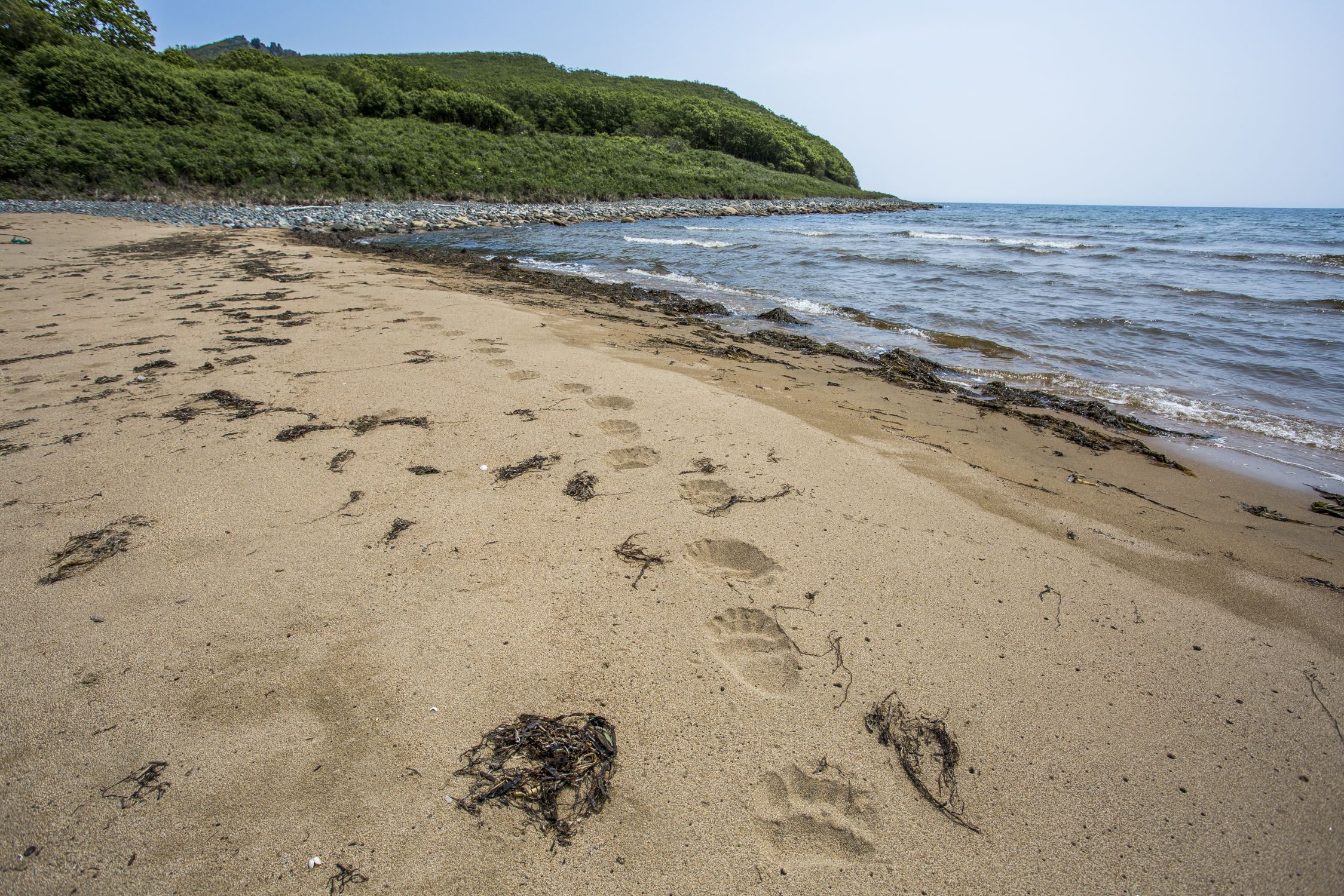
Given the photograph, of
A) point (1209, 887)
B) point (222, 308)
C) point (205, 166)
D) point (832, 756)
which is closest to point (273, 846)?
point (832, 756)

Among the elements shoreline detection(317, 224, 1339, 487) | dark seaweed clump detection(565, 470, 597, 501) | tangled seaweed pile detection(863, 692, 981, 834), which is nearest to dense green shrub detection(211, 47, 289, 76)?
shoreline detection(317, 224, 1339, 487)

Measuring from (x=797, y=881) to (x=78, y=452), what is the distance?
3.78 m

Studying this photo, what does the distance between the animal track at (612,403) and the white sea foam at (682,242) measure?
12.8 m

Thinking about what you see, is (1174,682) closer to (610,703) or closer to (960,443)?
(610,703)

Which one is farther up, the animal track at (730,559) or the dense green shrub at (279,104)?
the dense green shrub at (279,104)

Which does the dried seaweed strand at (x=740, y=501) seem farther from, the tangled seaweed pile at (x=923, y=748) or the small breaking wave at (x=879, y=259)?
the small breaking wave at (x=879, y=259)

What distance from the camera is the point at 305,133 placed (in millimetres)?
26062

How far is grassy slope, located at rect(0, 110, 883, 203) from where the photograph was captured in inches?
675

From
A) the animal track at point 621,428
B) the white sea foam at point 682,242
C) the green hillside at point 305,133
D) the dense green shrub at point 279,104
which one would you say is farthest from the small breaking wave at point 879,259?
the dense green shrub at point 279,104

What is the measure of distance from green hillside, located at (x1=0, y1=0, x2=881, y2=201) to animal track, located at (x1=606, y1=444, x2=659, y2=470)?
75.0ft

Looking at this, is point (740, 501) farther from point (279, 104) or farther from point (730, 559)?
point (279, 104)

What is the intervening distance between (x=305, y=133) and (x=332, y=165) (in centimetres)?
570

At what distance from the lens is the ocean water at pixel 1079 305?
5266 mm

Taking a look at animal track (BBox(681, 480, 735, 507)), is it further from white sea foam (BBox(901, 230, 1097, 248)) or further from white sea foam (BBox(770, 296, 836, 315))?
white sea foam (BBox(901, 230, 1097, 248))
